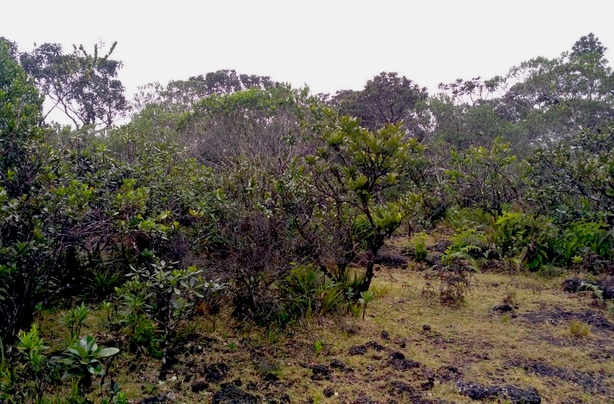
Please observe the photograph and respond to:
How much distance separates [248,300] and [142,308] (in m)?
1.21

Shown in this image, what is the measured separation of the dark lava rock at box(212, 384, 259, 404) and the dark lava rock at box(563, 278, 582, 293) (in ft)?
16.0

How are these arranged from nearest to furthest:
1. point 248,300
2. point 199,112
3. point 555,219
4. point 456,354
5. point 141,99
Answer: point 456,354 < point 248,300 < point 555,219 < point 199,112 < point 141,99

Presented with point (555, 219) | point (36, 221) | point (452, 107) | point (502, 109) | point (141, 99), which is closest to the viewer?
point (36, 221)

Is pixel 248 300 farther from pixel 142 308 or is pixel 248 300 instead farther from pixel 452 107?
pixel 452 107

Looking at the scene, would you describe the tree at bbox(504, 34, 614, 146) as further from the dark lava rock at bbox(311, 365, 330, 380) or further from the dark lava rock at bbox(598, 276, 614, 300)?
the dark lava rock at bbox(311, 365, 330, 380)

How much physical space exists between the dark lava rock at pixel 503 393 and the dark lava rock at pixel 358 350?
0.89m

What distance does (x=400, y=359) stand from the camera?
3.94m

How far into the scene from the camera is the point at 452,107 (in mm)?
16500

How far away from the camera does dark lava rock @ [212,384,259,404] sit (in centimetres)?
321

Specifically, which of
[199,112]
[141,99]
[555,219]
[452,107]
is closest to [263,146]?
[199,112]

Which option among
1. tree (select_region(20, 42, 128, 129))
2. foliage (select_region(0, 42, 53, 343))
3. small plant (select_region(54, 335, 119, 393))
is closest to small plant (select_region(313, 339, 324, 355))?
small plant (select_region(54, 335, 119, 393))

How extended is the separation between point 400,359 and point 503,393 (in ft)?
2.83

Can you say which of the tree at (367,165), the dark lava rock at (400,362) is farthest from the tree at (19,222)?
the dark lava rock at (400,362)

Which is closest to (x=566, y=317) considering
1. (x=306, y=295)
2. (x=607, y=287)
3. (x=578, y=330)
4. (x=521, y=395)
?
(x=578, y=330)
